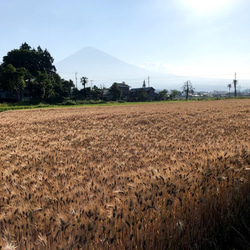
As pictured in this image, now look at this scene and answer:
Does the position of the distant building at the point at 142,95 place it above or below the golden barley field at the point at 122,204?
above

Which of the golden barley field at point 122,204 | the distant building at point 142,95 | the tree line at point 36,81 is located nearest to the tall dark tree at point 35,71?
the tree line at point 36,81

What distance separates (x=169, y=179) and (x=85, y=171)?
1.44 metres

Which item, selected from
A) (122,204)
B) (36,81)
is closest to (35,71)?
(36,81)

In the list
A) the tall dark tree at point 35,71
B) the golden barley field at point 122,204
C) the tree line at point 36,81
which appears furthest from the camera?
the tall dark tree at point 35,71

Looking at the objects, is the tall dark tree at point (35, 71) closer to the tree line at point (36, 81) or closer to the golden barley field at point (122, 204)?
the tree line at point (36, 81)

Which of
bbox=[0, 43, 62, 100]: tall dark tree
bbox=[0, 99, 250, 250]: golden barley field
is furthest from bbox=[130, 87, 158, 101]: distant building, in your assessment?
bbox=[0, 99, 250, 250]: golden barley field

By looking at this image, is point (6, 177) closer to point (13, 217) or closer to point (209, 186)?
point (13, 217)

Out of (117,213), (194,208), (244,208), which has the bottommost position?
(244,208)

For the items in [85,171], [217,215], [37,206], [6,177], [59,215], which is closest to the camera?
[59,215]

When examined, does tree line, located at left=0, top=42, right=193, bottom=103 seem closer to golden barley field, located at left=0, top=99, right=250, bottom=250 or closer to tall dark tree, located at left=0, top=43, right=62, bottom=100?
tall dark tree, located at left=0, top=43, right=62, bottom=100

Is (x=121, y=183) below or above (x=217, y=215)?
above

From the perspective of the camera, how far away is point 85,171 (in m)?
3.45

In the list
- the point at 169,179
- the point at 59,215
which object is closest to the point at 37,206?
the point at 59,215

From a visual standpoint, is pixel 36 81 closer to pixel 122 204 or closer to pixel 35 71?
pixel 35 71
